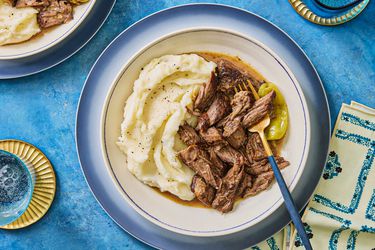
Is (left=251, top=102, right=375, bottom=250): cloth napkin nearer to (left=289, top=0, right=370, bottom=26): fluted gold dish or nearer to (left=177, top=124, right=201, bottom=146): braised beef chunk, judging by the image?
(left=289, top=0, right=370, bottom=26): fluted gold dish

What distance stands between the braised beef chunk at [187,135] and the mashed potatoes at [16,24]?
54.2 inches

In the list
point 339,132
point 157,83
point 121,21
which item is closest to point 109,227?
point 157,83

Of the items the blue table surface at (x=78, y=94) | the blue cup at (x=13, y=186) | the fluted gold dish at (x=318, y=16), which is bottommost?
the blue cup at (x=13, y=186)

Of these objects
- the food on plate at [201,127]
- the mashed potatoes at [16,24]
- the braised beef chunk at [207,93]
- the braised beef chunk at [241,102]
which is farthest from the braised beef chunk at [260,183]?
the mashed potatoes at [16,24]

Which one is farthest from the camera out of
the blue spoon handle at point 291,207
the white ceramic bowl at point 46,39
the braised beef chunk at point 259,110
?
the white ceramic bowl at point 46,39

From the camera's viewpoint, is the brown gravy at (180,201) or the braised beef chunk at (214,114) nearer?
the braised beef chunk at (214,114)

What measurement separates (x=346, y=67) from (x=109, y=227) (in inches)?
89.4

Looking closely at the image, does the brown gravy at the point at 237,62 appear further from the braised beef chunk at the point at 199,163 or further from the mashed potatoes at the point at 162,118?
the braised beef chunk at the point at 199,163

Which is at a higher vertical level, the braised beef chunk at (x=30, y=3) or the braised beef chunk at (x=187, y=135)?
the braised beef chunk at (x=187, y=135)

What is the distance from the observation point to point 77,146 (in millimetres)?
3912

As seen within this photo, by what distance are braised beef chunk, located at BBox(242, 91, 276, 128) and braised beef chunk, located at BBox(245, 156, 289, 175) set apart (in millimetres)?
300

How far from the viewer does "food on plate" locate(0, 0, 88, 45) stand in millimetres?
3928

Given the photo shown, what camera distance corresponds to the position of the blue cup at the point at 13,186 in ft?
13.1

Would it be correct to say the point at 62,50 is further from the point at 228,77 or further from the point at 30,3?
the point at 228,77
